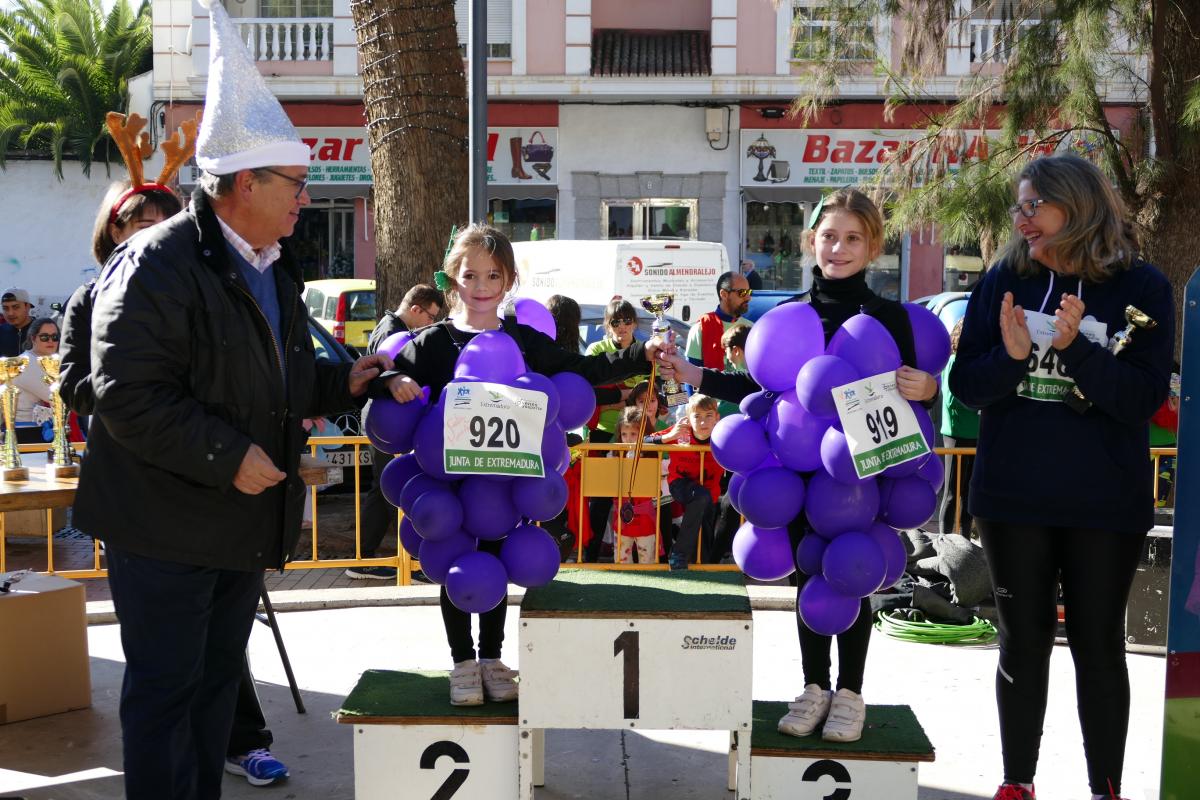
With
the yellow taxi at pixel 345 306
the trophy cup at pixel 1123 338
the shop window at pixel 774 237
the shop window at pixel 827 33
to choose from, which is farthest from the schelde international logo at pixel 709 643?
the shop window at pixel 774 237

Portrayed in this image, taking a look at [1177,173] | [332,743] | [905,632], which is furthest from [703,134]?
[332,743]

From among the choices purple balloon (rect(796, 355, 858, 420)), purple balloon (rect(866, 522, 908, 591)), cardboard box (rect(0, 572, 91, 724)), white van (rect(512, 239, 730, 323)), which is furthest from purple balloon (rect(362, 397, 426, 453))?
white van (rect(512, 239, 730, 323))

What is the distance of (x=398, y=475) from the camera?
396 centimetres

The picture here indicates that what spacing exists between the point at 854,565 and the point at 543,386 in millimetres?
1052

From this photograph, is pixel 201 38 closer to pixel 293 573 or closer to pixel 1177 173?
pixel 293 573

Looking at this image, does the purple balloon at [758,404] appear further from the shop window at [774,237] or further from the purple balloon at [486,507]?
the shop window at [774,237]

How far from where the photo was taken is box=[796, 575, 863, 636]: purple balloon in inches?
140

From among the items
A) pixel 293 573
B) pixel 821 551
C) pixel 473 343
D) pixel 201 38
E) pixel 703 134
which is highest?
pixel 201 38

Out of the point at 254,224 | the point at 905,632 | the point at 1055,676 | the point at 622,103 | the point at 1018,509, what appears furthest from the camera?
the point at 622,103

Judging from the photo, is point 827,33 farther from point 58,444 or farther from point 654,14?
point 654,14

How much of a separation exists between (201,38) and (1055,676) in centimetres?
1890

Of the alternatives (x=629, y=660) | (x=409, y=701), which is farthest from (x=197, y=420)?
(x=629, y=660)

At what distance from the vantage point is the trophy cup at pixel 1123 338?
3.35 metres

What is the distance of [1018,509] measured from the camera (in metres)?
3.49
